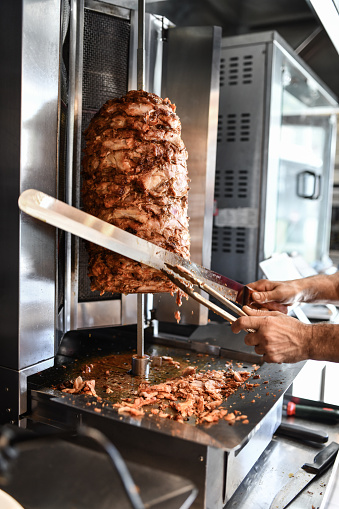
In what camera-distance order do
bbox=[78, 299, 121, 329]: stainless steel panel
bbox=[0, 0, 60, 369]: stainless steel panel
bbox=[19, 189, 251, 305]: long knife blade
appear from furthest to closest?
bbox=[78, 299, 121, 329]: stainless steel panel < bbox=[0, 0, 60, 369]: stainless steel panel < bbox=[19, 189, 251, 305]: long knife blade

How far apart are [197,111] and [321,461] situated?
1.15 m

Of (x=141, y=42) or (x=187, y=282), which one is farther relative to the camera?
(x=141, y=42)

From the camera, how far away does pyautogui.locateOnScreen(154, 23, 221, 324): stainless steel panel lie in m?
1.57

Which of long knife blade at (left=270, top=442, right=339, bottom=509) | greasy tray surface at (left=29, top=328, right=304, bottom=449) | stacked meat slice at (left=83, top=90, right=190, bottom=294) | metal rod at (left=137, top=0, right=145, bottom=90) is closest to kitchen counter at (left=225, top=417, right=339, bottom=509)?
long knife blade at (left=270, top=442, right=339, bottom=509)

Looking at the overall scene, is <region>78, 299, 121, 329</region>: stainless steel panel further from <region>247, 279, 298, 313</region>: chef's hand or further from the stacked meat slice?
<region>247, 279, 298, 313</region>: chef's hand

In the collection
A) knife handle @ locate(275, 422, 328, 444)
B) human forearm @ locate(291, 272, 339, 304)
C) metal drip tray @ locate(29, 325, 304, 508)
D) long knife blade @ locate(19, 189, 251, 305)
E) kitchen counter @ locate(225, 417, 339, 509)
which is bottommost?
kitchen counter @ locate(225, 417, 339, 509)

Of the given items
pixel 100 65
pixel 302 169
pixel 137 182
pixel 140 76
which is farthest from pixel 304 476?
pixel 302 169

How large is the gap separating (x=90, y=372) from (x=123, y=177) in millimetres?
534

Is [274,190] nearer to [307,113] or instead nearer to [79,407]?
[307,113]

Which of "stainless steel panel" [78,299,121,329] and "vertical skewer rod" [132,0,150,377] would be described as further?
"stainless steel panel" [78,299,121,329]

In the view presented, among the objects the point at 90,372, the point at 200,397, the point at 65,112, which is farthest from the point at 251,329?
the point at 65,112

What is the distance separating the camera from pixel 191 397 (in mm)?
1054

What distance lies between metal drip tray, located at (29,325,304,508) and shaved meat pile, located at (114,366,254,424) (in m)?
0.02

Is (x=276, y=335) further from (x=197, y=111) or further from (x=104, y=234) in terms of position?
(x=197, y=111)
